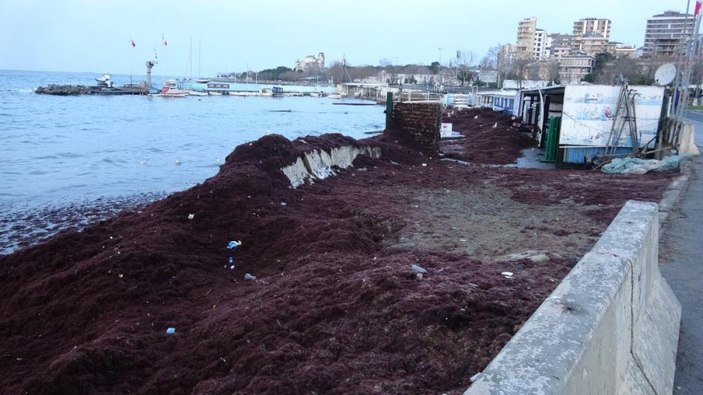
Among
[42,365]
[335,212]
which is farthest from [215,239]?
[42,365]

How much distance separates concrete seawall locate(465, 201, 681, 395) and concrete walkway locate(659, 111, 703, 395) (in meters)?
0.15

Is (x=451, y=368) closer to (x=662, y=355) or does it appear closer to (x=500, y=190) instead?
(x=662, y=355)

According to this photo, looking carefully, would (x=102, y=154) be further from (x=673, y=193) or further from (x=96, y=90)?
(x=96, y=90)

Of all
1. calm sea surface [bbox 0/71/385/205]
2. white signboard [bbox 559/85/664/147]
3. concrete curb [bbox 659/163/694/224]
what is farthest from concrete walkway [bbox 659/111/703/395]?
calm sea surface [bbox 0/71/385/205]

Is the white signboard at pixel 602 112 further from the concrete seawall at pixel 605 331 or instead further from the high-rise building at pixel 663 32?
the high-rise building at pixel 663 32

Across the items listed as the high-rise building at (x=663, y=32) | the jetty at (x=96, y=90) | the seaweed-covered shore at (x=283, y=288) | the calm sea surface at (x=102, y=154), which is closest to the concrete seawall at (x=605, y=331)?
the seaweed-covered shore at (x=283, y=288)

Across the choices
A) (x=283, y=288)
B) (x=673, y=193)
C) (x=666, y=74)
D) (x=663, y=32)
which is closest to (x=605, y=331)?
(x=283, y=288)

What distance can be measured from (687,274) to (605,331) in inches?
185

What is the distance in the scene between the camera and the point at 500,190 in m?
15.0

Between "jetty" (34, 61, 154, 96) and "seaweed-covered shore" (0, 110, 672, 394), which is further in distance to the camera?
"jetty" (34, 61, 154, 96)

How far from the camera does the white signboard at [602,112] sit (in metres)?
19.4

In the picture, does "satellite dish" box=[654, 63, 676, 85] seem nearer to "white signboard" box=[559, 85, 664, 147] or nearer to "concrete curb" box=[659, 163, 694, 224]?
"white signboard" box=[559, 85, 664, 147]

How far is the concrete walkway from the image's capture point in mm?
4371

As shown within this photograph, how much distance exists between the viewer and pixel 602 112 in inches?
778
